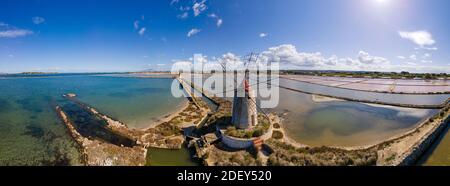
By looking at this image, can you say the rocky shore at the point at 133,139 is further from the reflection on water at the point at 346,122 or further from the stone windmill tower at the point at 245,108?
the reflection on water at the point at 346,122

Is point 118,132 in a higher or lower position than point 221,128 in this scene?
lower

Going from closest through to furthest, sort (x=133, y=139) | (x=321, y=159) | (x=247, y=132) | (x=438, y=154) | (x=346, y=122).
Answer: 1. (x=321, y=159)
2. (x=438, y=154)
3. (x=247, y=132)
4. (x=133, y=139)
5. (x=346, y=122)

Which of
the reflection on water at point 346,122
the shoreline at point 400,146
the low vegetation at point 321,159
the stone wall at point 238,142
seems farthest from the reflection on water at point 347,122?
the stone wall at point 238,142

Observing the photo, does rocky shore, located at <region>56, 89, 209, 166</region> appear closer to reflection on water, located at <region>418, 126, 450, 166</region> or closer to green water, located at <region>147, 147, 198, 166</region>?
green water, located at <region>147, 147, 198, 166</region>

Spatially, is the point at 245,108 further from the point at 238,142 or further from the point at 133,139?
the point at 133,139

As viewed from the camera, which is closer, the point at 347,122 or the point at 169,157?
the point at 169,157

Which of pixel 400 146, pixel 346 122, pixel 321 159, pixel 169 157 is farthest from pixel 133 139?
pixel 346 122

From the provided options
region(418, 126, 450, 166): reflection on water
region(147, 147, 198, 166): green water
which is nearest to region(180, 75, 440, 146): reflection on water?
region(418, 126, 450, 166): reflection on water

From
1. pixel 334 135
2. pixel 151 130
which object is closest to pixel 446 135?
pixel 334 135
